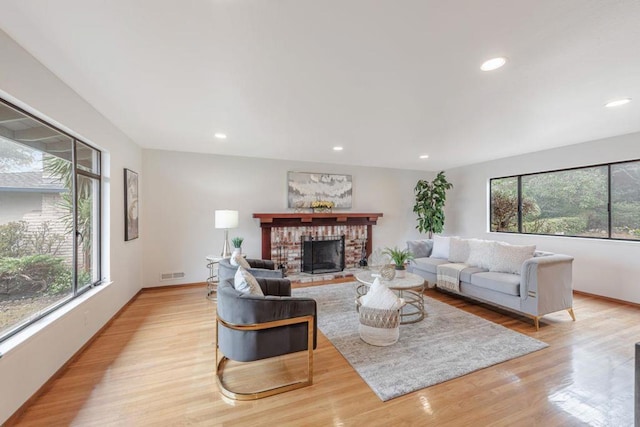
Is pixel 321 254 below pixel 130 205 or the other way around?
below

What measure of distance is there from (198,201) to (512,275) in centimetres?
512

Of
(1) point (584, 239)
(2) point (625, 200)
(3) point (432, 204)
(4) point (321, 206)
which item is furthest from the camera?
(3) point (432, 204)

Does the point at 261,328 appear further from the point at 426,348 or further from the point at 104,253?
the point at 104,253

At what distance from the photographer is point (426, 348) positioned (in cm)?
263

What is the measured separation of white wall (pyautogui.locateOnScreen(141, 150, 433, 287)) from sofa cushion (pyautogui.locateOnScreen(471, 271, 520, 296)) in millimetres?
3576

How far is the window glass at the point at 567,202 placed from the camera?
4.23 metres

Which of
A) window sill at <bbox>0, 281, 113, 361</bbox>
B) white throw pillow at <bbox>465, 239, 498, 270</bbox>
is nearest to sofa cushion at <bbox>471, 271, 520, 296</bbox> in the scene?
white throw pillow at <bbox>465, 239, 498, 270</bbox>

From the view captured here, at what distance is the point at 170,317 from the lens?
3.41 meters

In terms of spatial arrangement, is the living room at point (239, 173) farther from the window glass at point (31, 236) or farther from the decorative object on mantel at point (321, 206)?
the decorative object on mantel at point (321, 206)

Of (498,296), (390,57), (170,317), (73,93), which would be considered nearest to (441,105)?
(390,57)

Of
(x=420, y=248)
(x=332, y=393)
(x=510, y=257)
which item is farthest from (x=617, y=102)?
(x=332, y=393)

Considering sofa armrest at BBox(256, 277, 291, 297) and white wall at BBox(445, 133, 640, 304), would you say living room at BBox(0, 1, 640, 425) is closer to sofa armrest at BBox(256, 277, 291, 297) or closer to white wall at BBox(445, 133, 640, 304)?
white wall at BBox(445, 133, 640, 304)

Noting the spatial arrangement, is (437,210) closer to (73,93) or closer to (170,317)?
(170,317)

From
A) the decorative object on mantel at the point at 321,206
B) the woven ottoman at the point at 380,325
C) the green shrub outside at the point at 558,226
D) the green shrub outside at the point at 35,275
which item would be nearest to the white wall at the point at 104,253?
the green shrub outside at the point at 35,275
